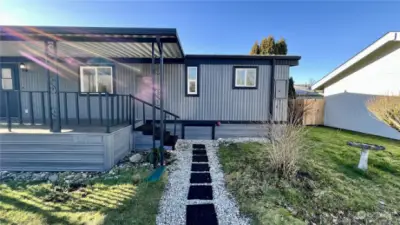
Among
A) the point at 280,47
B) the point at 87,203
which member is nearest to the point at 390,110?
the point at 87,203

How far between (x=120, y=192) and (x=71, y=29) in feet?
11.1

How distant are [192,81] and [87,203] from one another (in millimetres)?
5408

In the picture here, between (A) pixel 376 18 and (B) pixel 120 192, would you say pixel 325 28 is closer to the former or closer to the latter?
(A) pixel 376 18

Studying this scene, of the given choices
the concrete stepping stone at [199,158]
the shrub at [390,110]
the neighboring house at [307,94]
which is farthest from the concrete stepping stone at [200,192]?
the neighboring house at [307,94]

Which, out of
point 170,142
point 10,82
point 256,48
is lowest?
point 170,142

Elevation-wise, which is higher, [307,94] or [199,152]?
[307,94]

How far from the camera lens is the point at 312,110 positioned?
443 inches

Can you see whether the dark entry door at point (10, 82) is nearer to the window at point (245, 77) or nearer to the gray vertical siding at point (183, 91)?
the gray vertical siding at point (183, 91)

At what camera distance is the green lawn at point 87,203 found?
251cm

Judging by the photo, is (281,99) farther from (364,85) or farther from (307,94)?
(307,94)

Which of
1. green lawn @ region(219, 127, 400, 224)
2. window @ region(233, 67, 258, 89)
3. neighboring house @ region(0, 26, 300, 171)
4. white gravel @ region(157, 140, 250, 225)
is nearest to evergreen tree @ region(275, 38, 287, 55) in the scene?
neighboring house @ region(0, 26, 300, 171)

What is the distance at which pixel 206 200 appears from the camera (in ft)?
10.2

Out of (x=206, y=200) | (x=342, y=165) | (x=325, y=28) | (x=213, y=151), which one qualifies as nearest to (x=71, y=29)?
(x=206, y=200)

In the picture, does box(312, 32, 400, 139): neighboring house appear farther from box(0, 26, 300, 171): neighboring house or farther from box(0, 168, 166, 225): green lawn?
box(0, 168, 166, 225): green lawn
